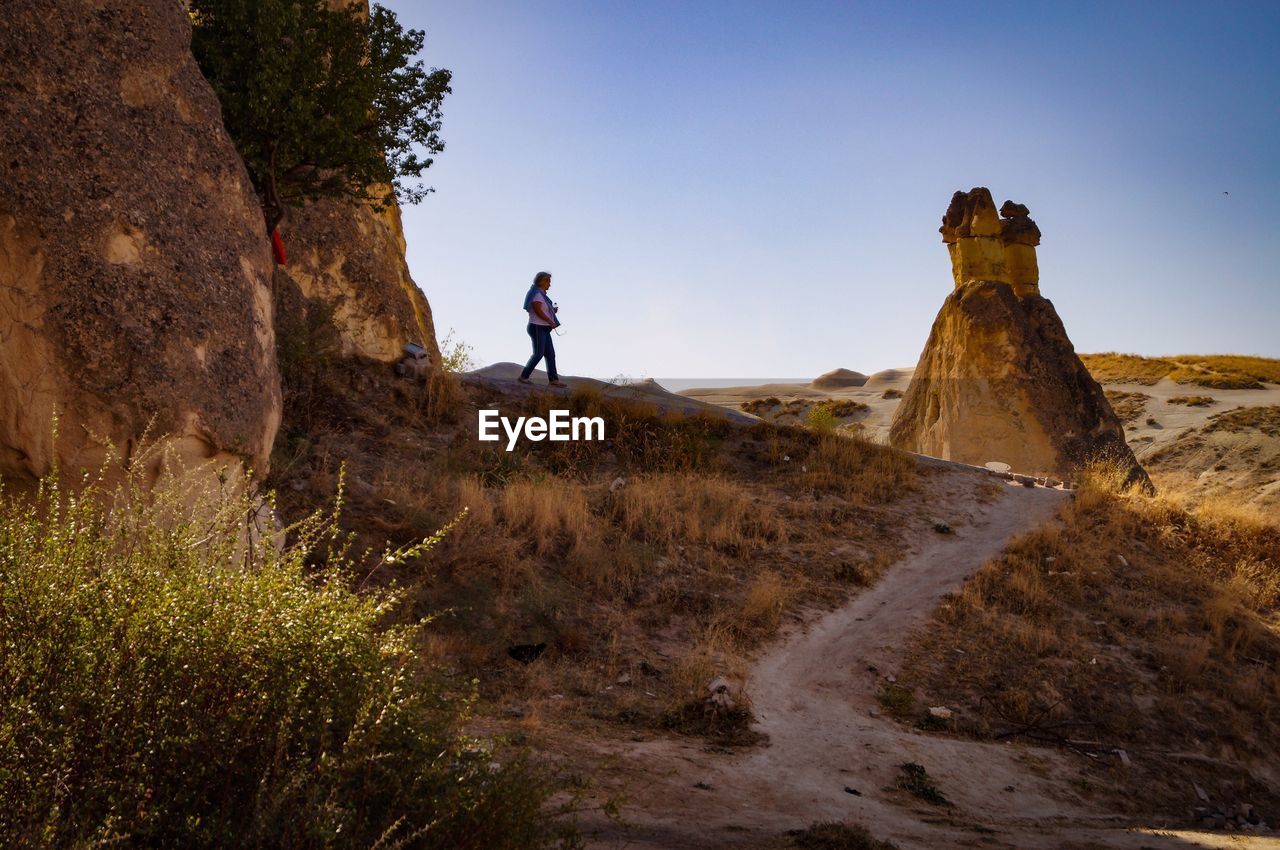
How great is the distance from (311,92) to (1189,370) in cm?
3777

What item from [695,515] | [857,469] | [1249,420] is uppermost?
[1249,420]

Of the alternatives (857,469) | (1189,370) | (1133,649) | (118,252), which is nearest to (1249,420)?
(1189,370)

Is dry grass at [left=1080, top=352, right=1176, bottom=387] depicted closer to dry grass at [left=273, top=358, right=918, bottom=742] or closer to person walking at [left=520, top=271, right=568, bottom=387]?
dry grass at [left=273, top=358, right=918, bottom=742]

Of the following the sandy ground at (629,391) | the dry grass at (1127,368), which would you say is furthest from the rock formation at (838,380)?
the sandy ground at (629,391)

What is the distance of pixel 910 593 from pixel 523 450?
524cm

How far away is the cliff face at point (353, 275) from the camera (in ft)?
42.3

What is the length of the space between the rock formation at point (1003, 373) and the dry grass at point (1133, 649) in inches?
257

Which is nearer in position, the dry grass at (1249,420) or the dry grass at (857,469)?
the dry grass at (857,469)

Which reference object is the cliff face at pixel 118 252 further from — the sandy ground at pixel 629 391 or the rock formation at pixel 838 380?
the rock formation at pixel 838 380

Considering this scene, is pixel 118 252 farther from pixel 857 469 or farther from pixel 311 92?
pixel 857 469

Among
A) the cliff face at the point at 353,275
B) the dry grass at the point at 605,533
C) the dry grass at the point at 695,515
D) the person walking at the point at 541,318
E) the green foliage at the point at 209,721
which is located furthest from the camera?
the person walking at the point at 541,318

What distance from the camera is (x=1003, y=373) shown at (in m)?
20.1

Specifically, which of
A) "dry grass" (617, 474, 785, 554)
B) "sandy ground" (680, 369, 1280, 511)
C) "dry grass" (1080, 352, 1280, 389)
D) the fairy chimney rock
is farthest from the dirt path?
"dry grass" (1080, 352, 1280, 389)

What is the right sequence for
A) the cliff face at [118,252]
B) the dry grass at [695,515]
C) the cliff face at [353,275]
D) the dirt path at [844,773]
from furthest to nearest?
the cliff face at [353,275] → the dry grass at [695,515] → the cliff face at [118,252] → the dirt path at [844,773]
